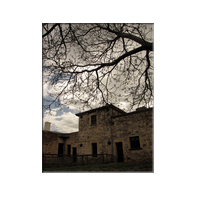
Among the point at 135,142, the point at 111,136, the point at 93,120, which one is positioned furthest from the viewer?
the point at 93,120

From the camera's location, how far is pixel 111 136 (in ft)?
28.9

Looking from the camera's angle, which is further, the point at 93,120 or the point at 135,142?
the point at 93,120

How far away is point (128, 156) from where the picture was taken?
7.70 m

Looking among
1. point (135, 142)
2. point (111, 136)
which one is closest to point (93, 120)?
point (111, 136)

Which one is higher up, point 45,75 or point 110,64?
point 110,64

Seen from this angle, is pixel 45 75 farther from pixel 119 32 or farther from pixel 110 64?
pixel 119 32

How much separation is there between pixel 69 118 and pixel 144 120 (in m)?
4.78

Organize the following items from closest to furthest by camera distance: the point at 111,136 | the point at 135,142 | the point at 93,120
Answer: the point at 135,142 < the point at 111,136 < the point at 93,120

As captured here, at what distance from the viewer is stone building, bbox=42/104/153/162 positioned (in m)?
7.32

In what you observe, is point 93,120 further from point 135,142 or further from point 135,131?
point 135,142

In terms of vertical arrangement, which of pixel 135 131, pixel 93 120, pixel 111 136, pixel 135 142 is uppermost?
pixel 93 120

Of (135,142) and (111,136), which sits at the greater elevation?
(111,136)

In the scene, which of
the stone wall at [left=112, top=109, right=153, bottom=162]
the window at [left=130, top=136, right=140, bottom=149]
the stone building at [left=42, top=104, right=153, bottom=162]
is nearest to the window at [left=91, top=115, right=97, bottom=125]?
the stone building at [left=42, top=104, right=153, bottom=162]
